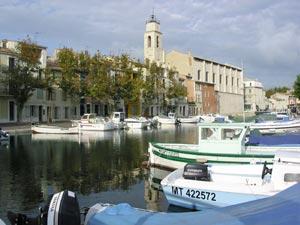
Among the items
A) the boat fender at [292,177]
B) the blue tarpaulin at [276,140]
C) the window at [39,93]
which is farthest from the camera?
the window at [39,93]

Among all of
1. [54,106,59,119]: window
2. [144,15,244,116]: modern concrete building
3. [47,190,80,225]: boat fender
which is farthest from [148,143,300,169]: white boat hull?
[144,15,244,116]: modern concrete building

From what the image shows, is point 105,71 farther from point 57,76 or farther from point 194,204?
point 194,204

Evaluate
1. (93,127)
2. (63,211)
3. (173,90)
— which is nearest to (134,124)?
(93,127)

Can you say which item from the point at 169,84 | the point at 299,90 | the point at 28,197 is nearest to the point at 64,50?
the point at 169,84

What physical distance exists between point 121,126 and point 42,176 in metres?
45.9

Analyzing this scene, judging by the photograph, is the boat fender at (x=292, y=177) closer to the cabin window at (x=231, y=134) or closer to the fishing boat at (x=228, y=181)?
the fishing boat at (x=228, y=181)

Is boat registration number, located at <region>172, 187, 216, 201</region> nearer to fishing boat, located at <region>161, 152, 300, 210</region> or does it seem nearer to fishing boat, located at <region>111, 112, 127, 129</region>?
fishing boat, located at <region>161, 152, 300, 210</region>

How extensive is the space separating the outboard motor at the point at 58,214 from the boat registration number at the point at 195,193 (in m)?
6.90

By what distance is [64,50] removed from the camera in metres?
80.9

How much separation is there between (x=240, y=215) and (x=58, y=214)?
387cm

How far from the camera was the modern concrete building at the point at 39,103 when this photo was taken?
72125 mm

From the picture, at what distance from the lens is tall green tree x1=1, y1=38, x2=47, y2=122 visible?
68.4 meters

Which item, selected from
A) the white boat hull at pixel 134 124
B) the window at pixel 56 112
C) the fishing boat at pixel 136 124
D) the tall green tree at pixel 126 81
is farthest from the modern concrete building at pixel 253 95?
the white boat hull at pixel 134 124

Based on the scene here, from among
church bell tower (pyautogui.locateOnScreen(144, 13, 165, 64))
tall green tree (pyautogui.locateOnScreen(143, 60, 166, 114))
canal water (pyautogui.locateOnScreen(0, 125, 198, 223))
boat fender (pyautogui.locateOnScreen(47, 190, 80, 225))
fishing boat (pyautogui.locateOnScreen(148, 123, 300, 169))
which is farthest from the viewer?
church bell tower (pyautogui.locateOnScreen(144, 13, 165, 64))
